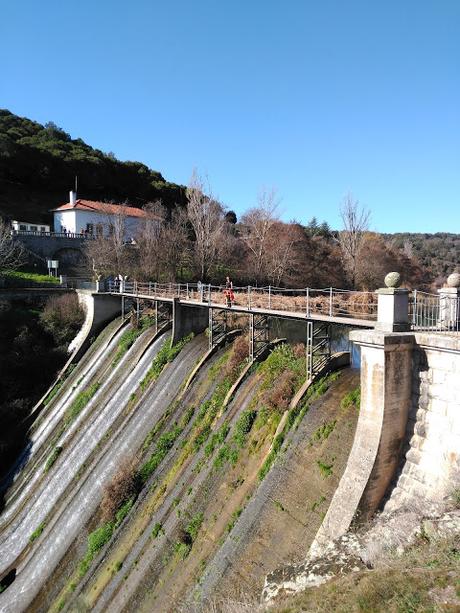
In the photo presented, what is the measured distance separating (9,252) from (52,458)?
934 inches

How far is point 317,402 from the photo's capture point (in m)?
12.6

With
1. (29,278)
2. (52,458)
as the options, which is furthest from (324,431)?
(29,278)

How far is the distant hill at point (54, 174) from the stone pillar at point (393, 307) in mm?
55188

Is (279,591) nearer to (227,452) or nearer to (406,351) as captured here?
(406,351)

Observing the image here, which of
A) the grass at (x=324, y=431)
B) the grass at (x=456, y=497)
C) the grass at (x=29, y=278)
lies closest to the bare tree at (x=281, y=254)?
the grass at (x=29, y=278)

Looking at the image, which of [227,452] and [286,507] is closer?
[286,507]

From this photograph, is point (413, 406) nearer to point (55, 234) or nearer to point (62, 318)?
point (62, 318)

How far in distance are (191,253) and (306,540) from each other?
33.5m

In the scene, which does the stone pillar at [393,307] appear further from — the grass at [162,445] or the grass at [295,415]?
the grass at [162,445]

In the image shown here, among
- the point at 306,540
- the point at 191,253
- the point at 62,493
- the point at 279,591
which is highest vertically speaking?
the point at 191,253

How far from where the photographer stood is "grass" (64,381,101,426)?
2227 cm

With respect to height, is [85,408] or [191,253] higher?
[191,253]

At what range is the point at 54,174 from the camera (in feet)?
210

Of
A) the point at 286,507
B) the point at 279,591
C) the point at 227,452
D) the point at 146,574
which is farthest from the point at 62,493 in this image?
the point at 279,591
